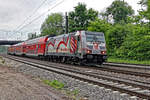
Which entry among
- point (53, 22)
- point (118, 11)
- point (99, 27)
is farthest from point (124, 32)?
point (53, 22)

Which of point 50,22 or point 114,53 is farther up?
point 50,22

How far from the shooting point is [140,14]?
71.0 ft

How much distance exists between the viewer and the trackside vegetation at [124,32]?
846 inches

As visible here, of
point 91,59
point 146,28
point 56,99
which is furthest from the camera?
point 146,28

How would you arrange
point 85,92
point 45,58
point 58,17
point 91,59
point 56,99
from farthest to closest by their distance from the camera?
point 58,17
point 45,58
point 91,59
point 85,92
point 56,99

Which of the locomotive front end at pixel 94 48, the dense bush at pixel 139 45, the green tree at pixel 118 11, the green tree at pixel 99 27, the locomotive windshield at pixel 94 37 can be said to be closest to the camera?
the locomotive front end at pixel 94 48

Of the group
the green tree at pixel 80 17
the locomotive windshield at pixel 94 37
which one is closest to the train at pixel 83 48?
the locomotive windshield at pixel 94 37

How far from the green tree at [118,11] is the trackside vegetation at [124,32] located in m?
12.0

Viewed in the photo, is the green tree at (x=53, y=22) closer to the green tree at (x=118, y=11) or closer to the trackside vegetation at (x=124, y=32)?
the green tree at (x=118, y=11)

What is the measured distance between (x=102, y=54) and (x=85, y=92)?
30.0 feet

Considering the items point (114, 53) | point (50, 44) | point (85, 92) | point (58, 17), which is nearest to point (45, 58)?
point (50, 44)

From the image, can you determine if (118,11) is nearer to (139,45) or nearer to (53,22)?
(53,22)

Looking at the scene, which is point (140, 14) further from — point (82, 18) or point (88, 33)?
point (82, 18)

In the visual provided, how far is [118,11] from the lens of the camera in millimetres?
57438
